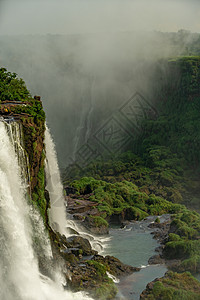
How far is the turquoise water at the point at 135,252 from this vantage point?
32.5 metres

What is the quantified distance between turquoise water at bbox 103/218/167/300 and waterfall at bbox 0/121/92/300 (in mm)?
4895

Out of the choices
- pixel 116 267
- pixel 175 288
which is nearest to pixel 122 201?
pixel 116 267

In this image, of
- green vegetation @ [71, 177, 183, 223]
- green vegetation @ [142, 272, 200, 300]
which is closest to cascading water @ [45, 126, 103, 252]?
green vegetation @ [71, 177, 183, 223]

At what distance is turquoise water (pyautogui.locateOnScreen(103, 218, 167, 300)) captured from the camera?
107ft

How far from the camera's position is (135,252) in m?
42.9

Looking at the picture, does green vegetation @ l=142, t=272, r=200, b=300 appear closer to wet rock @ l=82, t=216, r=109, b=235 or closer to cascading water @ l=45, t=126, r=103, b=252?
cascading water @ l=45, t=126, r=103, b=252

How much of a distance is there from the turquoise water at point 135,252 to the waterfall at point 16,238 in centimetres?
490

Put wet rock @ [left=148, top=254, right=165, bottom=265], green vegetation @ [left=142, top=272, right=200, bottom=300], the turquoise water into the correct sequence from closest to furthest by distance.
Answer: green vegetation @ [left=142, top=272, right=200, bottom=300]
the turquoise water
wet rock @ [left=148, top=254, right=165, bottom=265]

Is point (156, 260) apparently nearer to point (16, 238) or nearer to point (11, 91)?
point (16, 238)

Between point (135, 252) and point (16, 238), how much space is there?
21.1 m

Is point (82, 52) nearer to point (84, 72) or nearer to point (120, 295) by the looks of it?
point (84, 72)

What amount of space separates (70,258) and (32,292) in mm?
9763

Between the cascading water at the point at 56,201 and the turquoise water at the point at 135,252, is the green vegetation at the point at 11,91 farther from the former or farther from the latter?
the turquoise water at the point at 135,252

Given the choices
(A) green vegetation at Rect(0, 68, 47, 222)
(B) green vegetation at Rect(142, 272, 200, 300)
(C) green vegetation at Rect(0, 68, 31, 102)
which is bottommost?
(B) green vegetation at Rect(142, 272, 200, 300)
